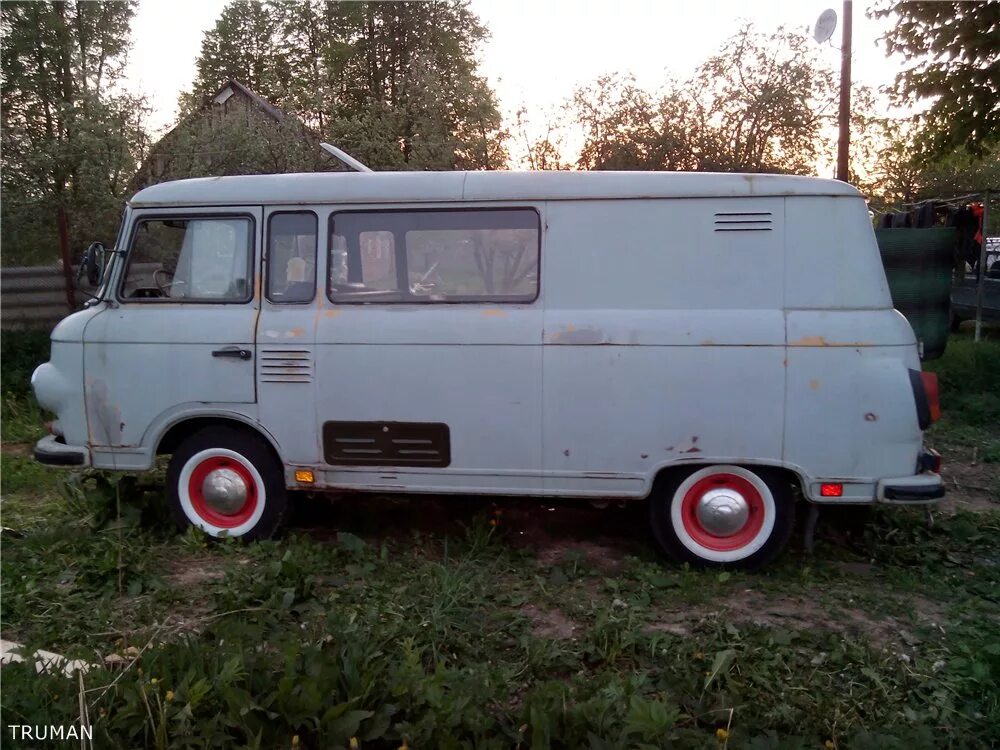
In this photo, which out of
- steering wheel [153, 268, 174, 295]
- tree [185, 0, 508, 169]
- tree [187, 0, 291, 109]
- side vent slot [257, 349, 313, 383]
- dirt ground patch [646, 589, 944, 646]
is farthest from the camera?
tree [187, 0, 291, 109]

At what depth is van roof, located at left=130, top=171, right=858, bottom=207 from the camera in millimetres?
4578

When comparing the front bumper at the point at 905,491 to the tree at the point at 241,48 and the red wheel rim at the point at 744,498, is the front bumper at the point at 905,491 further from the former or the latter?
the tree at the point at 241,48

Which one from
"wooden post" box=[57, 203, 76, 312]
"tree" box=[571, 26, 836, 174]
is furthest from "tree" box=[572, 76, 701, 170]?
"wooden post" box=[57, 203, 76, 312]

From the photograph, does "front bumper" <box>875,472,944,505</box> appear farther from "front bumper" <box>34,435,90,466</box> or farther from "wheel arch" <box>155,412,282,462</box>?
"front bumper" <box>34,435,90,466</box>

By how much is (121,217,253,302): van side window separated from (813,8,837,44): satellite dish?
887 centimetres

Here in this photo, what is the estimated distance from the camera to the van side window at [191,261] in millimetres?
5047

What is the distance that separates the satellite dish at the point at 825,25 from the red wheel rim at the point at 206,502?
9.48 metres

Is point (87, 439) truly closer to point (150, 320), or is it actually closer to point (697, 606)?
point (150, 320)

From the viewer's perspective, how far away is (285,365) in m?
4.90

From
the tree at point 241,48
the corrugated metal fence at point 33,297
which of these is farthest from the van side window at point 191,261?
the tree at point 241,48

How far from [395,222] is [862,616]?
3286 millimetres

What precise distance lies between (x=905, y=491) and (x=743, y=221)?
169 centimetres

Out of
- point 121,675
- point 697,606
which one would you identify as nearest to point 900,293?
point 697,606

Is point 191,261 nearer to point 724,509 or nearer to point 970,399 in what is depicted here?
point 724,509
